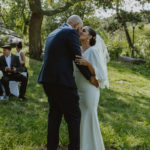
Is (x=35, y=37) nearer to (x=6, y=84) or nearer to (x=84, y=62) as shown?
(x=6, y=84)

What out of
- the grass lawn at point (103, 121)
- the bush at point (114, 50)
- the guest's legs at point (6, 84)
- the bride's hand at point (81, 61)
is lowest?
the grass lawn at point (103, 121)

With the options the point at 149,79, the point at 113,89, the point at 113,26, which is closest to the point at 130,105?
the point at 113,89

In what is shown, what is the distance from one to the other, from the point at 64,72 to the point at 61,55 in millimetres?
205

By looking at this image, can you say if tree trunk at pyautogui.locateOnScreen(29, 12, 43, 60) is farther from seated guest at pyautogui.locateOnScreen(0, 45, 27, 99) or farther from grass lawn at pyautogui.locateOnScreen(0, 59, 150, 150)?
seated guest at pyautogui.locateOnScreen(0, 45, 27, 99)

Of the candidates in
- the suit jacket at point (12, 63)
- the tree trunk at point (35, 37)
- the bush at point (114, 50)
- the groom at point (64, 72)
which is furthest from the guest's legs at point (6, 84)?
the bush at point (114, 50)

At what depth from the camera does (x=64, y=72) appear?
2641mm

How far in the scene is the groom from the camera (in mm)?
2637

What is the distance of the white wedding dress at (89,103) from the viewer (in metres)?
3.04

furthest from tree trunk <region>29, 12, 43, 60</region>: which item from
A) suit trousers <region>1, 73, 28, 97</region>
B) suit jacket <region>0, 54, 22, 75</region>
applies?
suit trousers <region>1, 73, 28, 97</region>

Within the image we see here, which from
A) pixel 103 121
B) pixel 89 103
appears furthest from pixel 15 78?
pixel 89 103

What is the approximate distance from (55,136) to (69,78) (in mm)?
900

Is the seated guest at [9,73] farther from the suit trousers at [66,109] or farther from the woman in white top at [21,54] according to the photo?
the suit trousers at [66,109]

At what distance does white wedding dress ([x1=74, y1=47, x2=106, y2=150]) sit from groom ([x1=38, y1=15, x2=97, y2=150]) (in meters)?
0.20

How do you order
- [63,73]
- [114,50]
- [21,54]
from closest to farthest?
1. [63,73]
2. [21,54]
3. [114,50]
